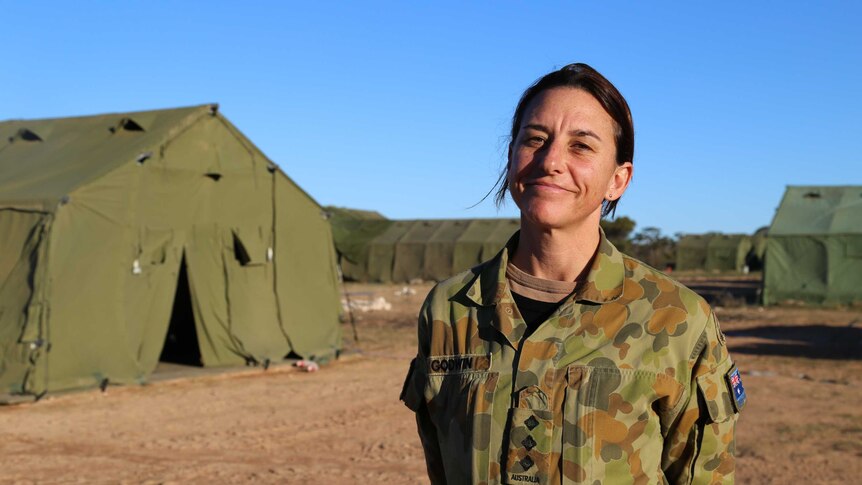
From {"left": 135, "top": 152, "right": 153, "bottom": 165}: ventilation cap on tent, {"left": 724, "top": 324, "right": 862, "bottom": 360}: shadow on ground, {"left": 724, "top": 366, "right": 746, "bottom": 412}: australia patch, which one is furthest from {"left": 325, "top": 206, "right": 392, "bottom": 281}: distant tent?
{"left": 724, "top": 366, "right": 746, "bottom": 412}: australia patch

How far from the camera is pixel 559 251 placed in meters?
1.97

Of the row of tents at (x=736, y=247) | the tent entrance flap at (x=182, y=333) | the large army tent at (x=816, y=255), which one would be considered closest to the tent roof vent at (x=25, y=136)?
the tent entrance flap at (x=182, y=333)

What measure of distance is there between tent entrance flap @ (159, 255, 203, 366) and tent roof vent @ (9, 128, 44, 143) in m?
2.43

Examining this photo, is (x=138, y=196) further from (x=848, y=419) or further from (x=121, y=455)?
(x=848, y=419)

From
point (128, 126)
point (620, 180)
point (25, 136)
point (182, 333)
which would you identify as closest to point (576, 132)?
point (620, 180)

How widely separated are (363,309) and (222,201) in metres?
10.2

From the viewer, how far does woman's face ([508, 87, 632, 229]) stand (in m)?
1.92

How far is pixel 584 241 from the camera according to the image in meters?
2.00

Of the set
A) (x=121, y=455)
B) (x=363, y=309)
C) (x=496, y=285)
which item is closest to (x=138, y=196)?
(x=121, y=455)

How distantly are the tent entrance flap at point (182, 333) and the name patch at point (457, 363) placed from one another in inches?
Result: 400

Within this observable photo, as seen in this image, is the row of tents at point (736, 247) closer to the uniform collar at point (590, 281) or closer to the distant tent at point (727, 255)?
the distant tent at point (727, 255)

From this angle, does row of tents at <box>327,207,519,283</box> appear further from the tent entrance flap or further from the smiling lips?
the smiling lips

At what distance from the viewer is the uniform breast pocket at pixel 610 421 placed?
1.80 metres

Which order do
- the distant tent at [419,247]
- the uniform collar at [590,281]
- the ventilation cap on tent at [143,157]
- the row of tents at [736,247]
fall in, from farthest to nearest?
1. the distant tent at [419,247]
2. the row of tents at [736,247]
3. the ventilation cap on tent at [143,157]
4. the uniform collar at [590,281]
